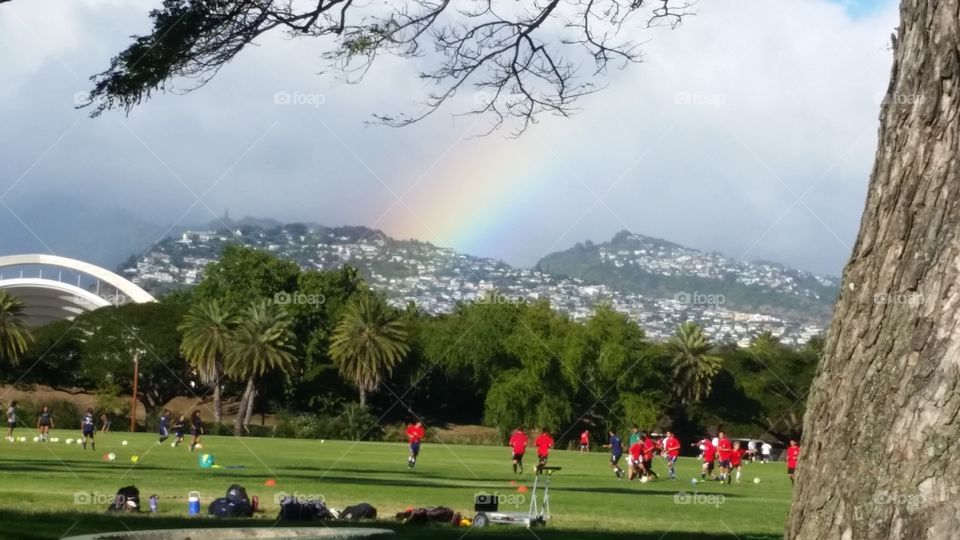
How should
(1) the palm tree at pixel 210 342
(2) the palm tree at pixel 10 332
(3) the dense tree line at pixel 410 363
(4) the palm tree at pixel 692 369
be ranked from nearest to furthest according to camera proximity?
(3) the dense tree line at pixel 410 363, (1) the palm tree at pixel 210 342, (2) the palm tree at pixel 10 332, (4) the palm tree at pixel 692 369

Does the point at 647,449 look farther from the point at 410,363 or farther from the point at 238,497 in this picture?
the point at 410,363

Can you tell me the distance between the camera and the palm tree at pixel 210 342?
8969 centimetres

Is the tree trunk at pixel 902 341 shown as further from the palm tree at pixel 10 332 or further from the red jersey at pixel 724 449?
the palm tree at pixel 10 332

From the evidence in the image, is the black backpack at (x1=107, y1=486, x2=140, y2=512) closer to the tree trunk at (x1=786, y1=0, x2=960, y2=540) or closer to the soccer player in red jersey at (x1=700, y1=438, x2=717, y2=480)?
the tree trunk at (x1=786, y1=0, x2=960, y2=540)

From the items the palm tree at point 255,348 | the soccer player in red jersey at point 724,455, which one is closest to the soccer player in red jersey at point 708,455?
the soccer player in red jersey at point 724,455

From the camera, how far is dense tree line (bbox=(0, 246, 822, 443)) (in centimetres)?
8938

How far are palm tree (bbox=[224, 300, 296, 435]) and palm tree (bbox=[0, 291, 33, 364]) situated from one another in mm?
15051

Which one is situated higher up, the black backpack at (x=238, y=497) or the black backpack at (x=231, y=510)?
the black backpack at (x=238, y=497)

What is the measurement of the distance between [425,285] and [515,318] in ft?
237

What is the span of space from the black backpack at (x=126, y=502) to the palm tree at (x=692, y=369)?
8399 centimetres

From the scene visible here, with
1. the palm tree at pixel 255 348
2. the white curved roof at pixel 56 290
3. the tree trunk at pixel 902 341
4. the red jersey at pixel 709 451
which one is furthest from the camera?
the white curved roof at pixel 56 290

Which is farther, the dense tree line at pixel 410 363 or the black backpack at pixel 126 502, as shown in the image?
the dense tree line at pixel 410 363

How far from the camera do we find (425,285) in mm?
169250

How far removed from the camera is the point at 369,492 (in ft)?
84.5
